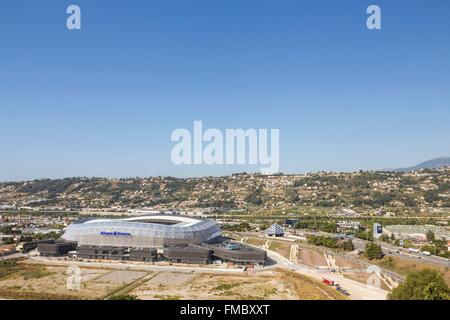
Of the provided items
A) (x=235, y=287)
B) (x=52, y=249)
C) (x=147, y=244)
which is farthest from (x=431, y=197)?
(x=52, y=249)

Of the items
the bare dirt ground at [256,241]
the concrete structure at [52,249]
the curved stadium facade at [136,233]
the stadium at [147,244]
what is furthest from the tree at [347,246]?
the concrete structure at [52,249]

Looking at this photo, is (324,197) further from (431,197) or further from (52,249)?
(52,249)

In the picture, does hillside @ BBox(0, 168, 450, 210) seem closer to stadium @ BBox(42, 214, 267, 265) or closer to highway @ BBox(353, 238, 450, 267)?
highway @ BBox(353, 238, 450, 267)

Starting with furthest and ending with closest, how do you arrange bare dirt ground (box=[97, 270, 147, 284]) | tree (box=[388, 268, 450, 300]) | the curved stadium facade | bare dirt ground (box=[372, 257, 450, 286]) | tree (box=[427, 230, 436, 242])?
tree (box=[427, 230, 436, 242])
the curved stadium facade
bare dirt ground (box=[372, 257, 450, 286])
bare dirt ground (box=[97, 270, 147, 284])
tree (box=[388, 268, 450, 300])

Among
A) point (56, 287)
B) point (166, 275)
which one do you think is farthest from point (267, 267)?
point (56, 287)

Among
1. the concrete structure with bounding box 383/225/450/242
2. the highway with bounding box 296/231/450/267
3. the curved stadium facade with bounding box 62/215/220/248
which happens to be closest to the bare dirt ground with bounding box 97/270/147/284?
the curved stadium facade with bounding box 62/215/220/248
